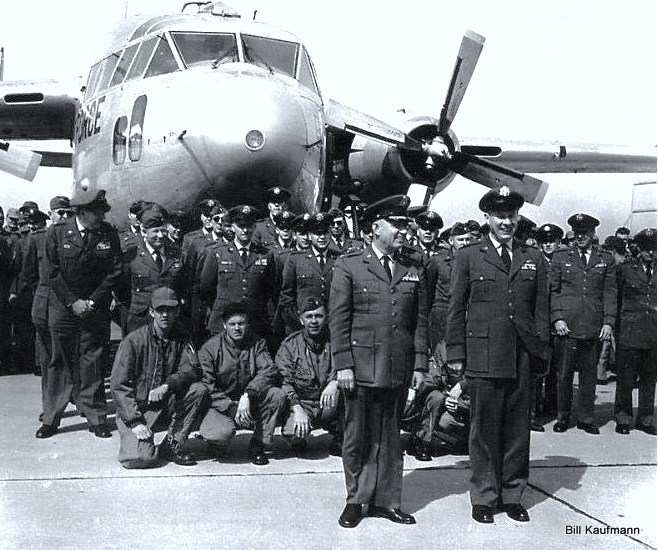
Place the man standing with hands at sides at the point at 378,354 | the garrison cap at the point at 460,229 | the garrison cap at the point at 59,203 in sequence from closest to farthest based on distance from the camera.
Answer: the man standing with hands at sides at the point at 378,354 < the garrison cap at the point at 460,229 < the garrison cap at the point at 59,203

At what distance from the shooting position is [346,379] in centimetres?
481

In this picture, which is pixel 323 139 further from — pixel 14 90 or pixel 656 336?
pixel 14 90

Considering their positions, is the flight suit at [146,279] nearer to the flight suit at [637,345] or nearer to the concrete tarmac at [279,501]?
the concrete tarmac at [279,501]

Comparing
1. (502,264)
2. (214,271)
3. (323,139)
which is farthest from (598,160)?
(502,264)

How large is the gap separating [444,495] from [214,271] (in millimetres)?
3343

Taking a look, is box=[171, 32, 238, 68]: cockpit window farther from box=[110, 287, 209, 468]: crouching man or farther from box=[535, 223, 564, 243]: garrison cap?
box=[535, 223, 564, 243]: garrison cap

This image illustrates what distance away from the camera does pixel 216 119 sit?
8.05 m

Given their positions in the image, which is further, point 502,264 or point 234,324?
point 234,324

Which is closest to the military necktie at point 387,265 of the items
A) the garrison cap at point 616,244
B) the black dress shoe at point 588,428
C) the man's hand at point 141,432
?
the man's hand at point 141,432

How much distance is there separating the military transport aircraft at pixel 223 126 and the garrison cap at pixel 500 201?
3.37 m

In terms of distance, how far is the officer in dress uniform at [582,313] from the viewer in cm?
789

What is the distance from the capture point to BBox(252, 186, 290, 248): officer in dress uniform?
8.27m

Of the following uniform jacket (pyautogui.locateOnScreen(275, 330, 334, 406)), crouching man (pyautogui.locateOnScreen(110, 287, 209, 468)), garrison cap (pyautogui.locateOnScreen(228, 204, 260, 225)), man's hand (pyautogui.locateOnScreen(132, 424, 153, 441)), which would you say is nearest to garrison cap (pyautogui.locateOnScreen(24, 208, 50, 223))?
garrison cap (pyautogui.locateOnScreen(228, 204, 260, 225))
